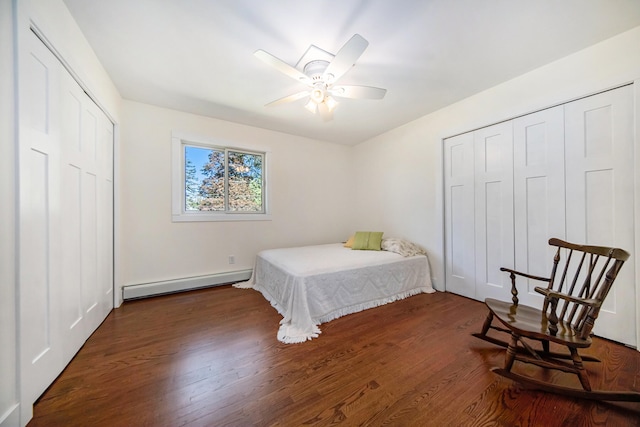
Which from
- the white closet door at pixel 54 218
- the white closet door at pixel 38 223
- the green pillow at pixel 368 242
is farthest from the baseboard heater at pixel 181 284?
the green pillow at pixel 368 242

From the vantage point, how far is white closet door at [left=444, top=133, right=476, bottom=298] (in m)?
2.66

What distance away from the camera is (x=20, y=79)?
1.07 m

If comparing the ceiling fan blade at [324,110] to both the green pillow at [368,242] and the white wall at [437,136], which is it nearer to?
the white wall at [437,136]

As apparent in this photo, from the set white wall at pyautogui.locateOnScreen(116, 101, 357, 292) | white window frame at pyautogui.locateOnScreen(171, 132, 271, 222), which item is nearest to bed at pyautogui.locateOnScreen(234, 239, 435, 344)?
white wall at pyautogui.locateOnScreen(116, 101, 357, 292)

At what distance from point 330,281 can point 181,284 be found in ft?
6.72

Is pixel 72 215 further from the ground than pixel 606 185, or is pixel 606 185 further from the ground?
pixel 606 185

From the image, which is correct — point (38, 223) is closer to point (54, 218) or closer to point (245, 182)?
point (54, 218)

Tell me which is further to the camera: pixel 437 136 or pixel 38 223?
pixel 437 136

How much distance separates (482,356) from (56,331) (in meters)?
2.82

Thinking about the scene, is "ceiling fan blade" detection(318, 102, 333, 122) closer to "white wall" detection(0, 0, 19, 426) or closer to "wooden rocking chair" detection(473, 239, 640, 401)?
"white wall" detection(0, 0, 19, 426)

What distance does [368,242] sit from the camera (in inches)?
126

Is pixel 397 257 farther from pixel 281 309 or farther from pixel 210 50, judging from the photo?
pixel 210 50

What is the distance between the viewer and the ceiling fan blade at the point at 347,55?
141cm

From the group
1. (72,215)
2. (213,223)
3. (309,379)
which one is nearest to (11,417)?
(72,215)
